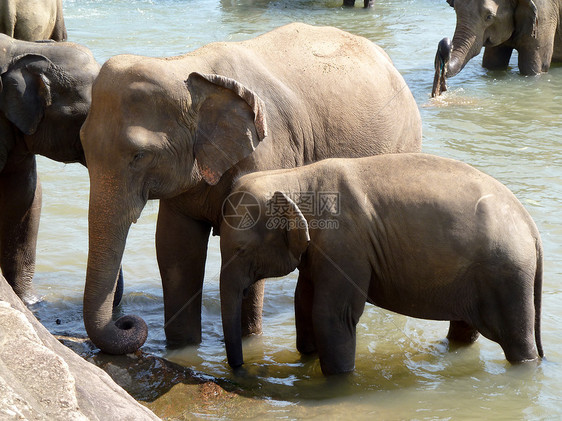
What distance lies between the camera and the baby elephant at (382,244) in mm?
4227

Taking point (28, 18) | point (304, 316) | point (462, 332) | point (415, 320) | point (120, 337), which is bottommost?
point (415, 320)

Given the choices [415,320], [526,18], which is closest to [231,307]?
[415,320]

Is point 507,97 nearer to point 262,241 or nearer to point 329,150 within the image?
point 329,150

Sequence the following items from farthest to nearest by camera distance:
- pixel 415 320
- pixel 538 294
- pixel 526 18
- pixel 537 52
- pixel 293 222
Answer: pixel 537 52 < pixel 526 18 < pixel 415 320 < pixel 538 294 < pixel 293 222

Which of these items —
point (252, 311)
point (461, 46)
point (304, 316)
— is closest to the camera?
point (304, 316)

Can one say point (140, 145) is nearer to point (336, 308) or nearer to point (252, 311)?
point (336, 308)

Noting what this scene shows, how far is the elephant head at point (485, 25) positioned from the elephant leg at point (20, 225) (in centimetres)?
662

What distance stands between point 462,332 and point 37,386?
310 centimetres

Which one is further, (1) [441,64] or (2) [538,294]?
(1) [441,64]

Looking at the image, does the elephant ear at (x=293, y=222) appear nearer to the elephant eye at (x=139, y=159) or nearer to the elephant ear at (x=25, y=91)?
the elephant eye at (x=139, y=159)

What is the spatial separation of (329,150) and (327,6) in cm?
1467

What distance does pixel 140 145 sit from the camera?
4.05 metres

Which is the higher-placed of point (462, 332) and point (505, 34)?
point (505, 34)

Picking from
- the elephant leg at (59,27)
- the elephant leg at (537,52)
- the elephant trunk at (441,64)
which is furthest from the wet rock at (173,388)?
the elephant leg at (537,52)
